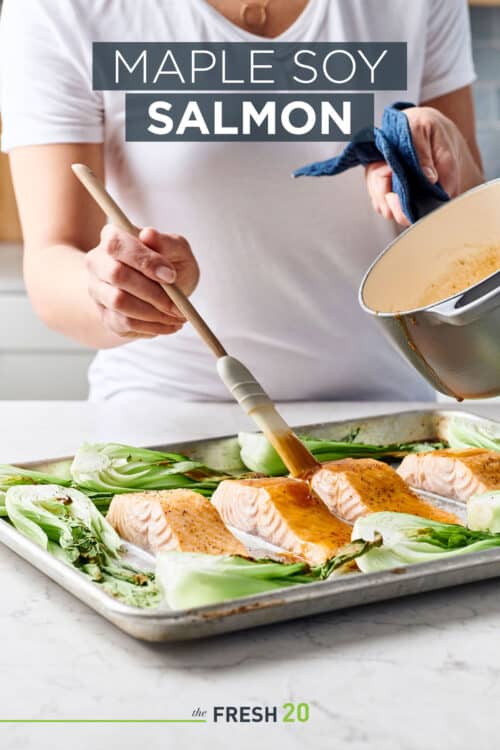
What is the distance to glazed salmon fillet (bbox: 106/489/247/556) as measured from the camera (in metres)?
0.89

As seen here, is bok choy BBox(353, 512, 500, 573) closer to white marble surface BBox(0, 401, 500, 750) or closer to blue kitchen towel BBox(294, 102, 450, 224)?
white marble surface BBox(0, 401, 500, 750)

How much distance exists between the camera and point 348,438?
1.33 m

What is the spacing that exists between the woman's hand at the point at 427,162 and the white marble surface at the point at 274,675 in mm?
639

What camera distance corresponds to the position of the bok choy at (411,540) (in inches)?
32.3

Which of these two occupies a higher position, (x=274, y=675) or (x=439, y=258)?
(x=439, y=258)

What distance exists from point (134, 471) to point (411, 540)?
37 cm

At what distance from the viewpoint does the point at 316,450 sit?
1.24 meters

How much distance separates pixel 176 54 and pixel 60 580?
102 cm

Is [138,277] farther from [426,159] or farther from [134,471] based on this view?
[426,159]

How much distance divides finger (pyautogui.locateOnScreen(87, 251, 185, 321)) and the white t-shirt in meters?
0.38

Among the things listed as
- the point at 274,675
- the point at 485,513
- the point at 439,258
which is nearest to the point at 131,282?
the point at 439,258

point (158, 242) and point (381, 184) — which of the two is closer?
point (158, 242)

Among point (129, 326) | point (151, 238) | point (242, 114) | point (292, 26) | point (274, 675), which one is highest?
point (292, 26)

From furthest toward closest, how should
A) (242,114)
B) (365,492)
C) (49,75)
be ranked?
(242,114), (49,75), (365,492)
